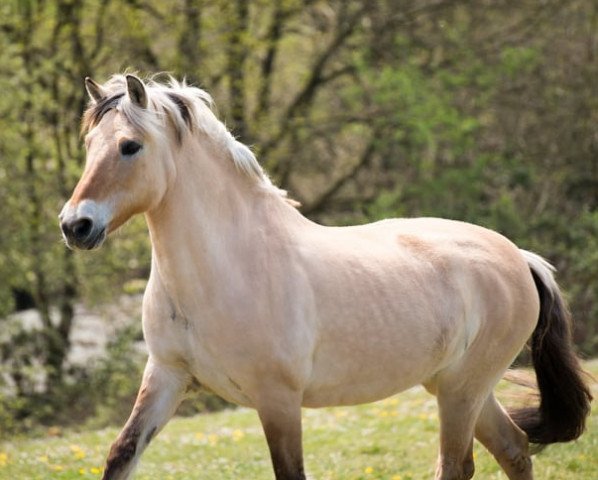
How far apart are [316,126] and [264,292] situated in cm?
1222

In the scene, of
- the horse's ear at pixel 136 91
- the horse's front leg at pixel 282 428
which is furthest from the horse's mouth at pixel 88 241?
the horse's front leg at pixel 282 428

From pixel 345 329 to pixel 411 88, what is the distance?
11723mm

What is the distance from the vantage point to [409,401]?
10328mm

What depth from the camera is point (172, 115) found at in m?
4.61

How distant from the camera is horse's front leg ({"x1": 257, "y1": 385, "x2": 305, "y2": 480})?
4.54 meters

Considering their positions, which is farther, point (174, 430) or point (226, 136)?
point (174, 430)

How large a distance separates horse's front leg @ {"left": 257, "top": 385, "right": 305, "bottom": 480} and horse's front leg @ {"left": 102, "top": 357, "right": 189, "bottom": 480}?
43 cm

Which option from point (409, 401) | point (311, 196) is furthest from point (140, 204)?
point (311, 196)

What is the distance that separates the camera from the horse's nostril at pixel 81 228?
418 centimetres

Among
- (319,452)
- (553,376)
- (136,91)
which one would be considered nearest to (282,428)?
(136,91)

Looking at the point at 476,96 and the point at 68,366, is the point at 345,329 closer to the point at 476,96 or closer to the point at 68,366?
the point at 68,366

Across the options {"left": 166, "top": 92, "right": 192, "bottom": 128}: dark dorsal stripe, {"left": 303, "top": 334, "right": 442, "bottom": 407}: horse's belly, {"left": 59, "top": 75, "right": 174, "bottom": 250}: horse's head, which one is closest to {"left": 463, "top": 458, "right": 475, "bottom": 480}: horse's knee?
{"left": 303, "top": 334, "right": 442, "bottom": 407}: horse's belly

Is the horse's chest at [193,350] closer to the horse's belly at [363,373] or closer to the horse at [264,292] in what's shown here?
the horse at [264,292]

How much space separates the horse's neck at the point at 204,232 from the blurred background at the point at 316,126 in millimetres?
9009
